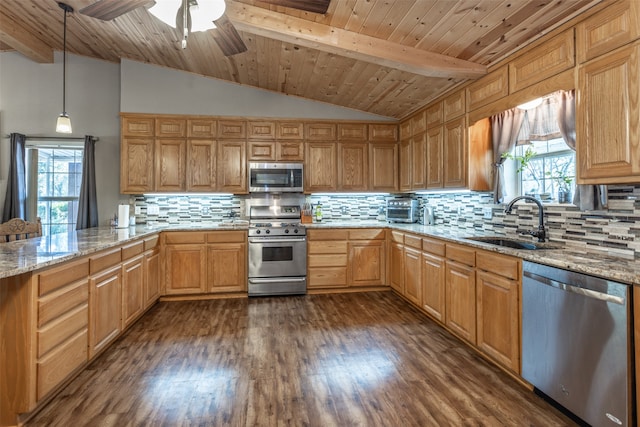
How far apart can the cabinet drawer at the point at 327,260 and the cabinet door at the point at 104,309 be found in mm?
2207

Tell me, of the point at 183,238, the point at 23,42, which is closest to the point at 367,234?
the point at 183,238

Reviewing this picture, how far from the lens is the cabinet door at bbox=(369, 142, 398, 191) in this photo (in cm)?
487

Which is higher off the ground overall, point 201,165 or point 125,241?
point 201,165

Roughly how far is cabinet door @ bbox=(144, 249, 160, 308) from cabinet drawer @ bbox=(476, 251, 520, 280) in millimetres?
3217

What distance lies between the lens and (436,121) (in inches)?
152

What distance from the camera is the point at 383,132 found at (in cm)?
489

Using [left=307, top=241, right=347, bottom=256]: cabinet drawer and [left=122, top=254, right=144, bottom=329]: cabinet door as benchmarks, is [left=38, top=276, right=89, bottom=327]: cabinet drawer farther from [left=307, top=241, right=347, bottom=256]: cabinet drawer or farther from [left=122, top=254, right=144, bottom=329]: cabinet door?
[left=307, top=241, right=347, bottom=256]: cabinet drawer

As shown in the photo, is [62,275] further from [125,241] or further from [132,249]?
[132,249]

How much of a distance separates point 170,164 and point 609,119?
14.6 feet

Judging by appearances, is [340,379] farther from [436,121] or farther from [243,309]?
[436,121]

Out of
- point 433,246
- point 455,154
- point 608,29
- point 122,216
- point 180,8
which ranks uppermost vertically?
point 180,8

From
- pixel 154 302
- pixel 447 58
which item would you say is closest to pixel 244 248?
pixel 154 302

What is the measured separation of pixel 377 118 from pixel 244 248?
8.71 ft

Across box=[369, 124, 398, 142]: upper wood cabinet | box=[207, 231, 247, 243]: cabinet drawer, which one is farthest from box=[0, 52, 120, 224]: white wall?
box=[369, 124, 398, 142]: upper wood cabinet
